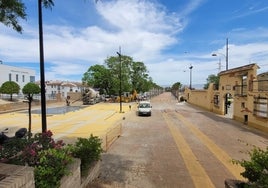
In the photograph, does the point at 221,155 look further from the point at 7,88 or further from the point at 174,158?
the point at 7,88

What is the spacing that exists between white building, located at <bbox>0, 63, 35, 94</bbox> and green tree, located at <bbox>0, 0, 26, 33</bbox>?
49.2m

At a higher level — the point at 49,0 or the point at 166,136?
the point at 49,0

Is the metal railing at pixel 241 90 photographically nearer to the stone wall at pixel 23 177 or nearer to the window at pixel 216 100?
the window at pixel 216 100

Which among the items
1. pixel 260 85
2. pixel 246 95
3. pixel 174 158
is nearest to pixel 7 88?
pixel 246 95

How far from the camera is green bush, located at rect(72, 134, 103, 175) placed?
6.52 meters

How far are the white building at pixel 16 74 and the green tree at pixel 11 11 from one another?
161 ft

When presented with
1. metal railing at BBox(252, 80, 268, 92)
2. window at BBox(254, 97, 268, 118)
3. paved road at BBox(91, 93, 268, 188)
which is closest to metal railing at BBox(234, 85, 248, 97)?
metal railing at BBox(252, 80, 268, 92)

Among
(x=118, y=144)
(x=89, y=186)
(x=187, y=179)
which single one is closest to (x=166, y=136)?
(x=118, y=144)

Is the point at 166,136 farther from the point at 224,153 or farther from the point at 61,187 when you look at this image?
the point at 61,187

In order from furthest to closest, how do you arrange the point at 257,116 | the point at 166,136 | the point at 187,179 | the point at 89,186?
the point at 257,116 → the point at 166,136 → the point at 187,179 → the point at 89,186

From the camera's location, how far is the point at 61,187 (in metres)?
4.66

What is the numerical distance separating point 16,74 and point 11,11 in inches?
2273

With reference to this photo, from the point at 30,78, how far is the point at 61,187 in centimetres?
6765

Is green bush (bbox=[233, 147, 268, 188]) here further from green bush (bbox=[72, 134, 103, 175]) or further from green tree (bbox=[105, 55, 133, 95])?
green tree (bbox=[105, 55, 133, 95])
